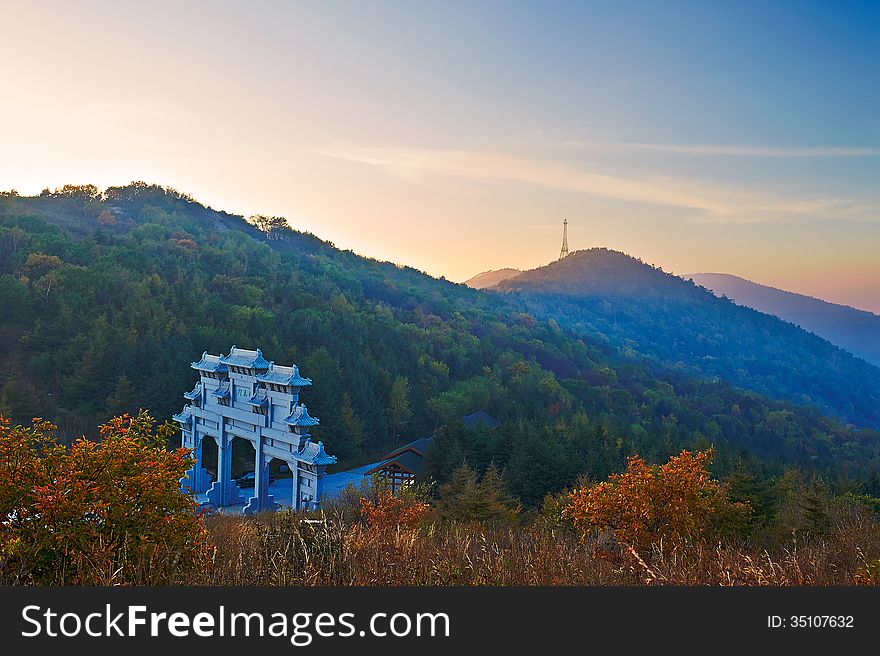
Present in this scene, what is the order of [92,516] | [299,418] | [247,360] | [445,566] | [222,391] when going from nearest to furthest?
1. [92,516]
2. [445,566]
3. [299,418]
4. [247,360]
5. [222,391]

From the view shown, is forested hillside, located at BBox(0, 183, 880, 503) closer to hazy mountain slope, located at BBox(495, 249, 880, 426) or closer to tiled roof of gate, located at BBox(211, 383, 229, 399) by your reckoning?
tiled roof of gate, located at BBox(211, 383, 229, 399)

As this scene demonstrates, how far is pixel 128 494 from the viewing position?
6680 millimetres

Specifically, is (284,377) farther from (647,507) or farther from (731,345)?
(731,345)

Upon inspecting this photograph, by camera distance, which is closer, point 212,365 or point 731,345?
point 212,365

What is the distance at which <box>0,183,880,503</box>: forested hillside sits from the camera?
34.2m

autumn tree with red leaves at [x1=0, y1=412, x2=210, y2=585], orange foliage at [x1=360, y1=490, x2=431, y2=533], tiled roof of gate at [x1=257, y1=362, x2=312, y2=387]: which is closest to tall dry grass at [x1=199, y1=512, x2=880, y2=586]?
autumn tree with red leaves at [x1=0, y1=412, x2=210, y2=585]

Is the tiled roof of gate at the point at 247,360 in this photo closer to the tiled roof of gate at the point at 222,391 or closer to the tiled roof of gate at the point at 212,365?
the tiled roof of gate at the point at 212,365

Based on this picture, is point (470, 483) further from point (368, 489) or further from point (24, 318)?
point (24, 318)

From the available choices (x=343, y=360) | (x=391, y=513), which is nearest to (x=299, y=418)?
(x=391, y=513)

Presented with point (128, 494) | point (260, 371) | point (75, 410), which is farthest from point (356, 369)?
point (128, 494)

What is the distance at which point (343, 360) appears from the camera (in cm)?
4978

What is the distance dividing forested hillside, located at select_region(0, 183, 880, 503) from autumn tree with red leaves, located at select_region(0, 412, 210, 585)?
61.7 ft

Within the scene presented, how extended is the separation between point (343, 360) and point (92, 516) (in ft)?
143

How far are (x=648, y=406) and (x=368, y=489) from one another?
54.2 metres
